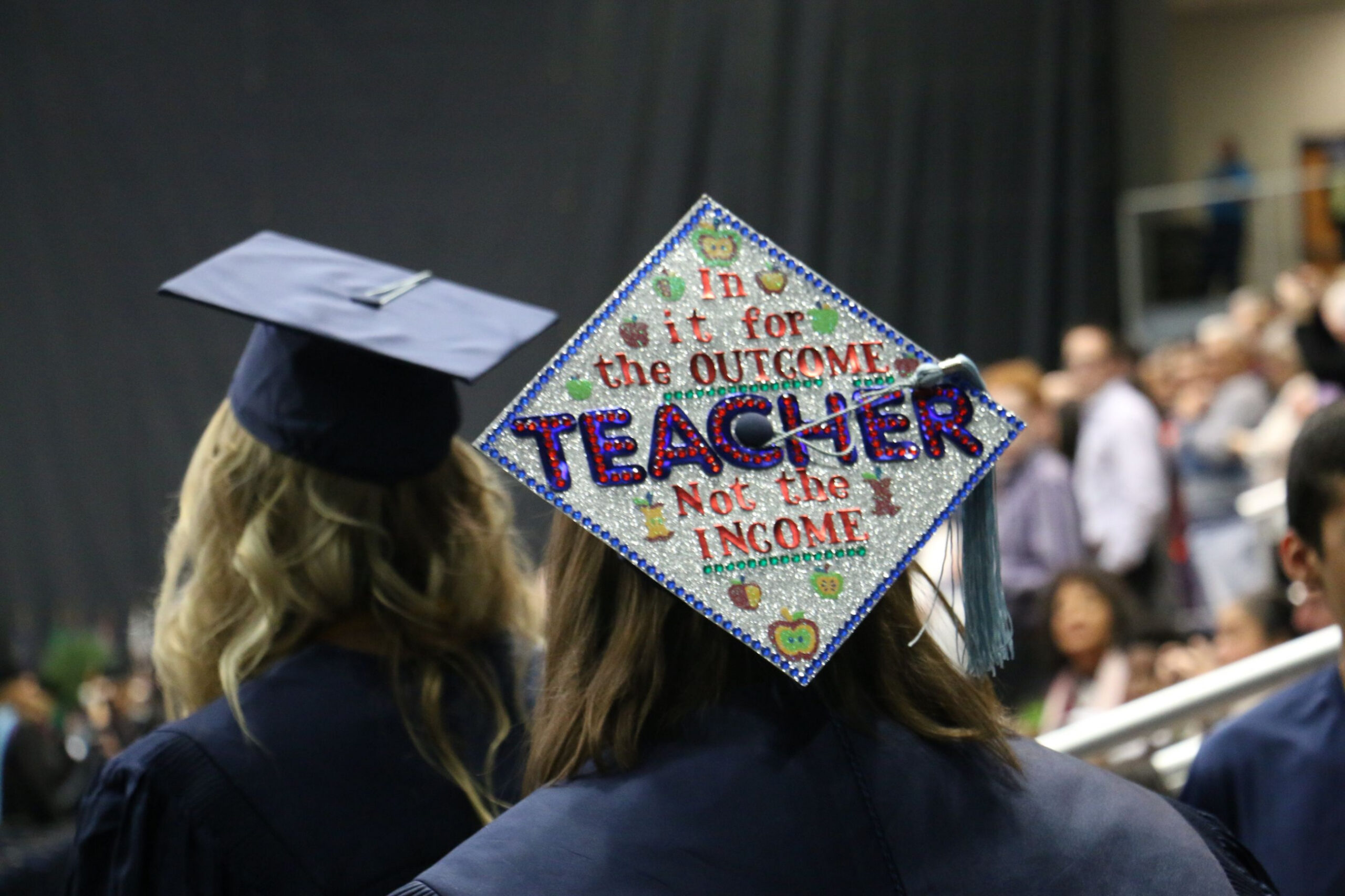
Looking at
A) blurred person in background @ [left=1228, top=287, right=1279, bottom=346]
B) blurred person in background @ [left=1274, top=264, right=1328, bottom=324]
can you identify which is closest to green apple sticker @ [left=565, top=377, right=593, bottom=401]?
blurred person in background @ [left=1274, top=264, right=1328, bottom=324]

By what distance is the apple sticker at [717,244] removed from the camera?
1108mm

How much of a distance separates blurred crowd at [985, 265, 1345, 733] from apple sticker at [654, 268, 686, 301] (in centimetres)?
286

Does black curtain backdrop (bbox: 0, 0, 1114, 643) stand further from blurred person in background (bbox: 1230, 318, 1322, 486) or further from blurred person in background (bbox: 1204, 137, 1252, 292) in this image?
blurred person in background (bbox: 1230, 318, 1322, 486)

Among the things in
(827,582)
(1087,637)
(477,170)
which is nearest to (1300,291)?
(1087,637)

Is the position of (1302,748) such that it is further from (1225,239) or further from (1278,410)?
(1225,239)

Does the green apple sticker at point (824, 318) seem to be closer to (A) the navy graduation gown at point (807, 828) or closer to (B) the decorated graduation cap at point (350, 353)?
(A) the navy graduation gown at point (807, 828)

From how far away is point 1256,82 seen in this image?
11.1 metres

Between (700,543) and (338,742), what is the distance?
1.87 ft

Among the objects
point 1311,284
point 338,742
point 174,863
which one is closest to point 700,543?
point 338,742

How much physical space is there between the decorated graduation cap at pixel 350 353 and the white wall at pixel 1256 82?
10038 mm

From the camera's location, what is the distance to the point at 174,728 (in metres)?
1.41

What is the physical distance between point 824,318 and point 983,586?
25 cm

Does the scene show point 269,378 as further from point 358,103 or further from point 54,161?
point 54,161

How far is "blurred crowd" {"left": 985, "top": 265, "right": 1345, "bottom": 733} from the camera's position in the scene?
12.4 ft
